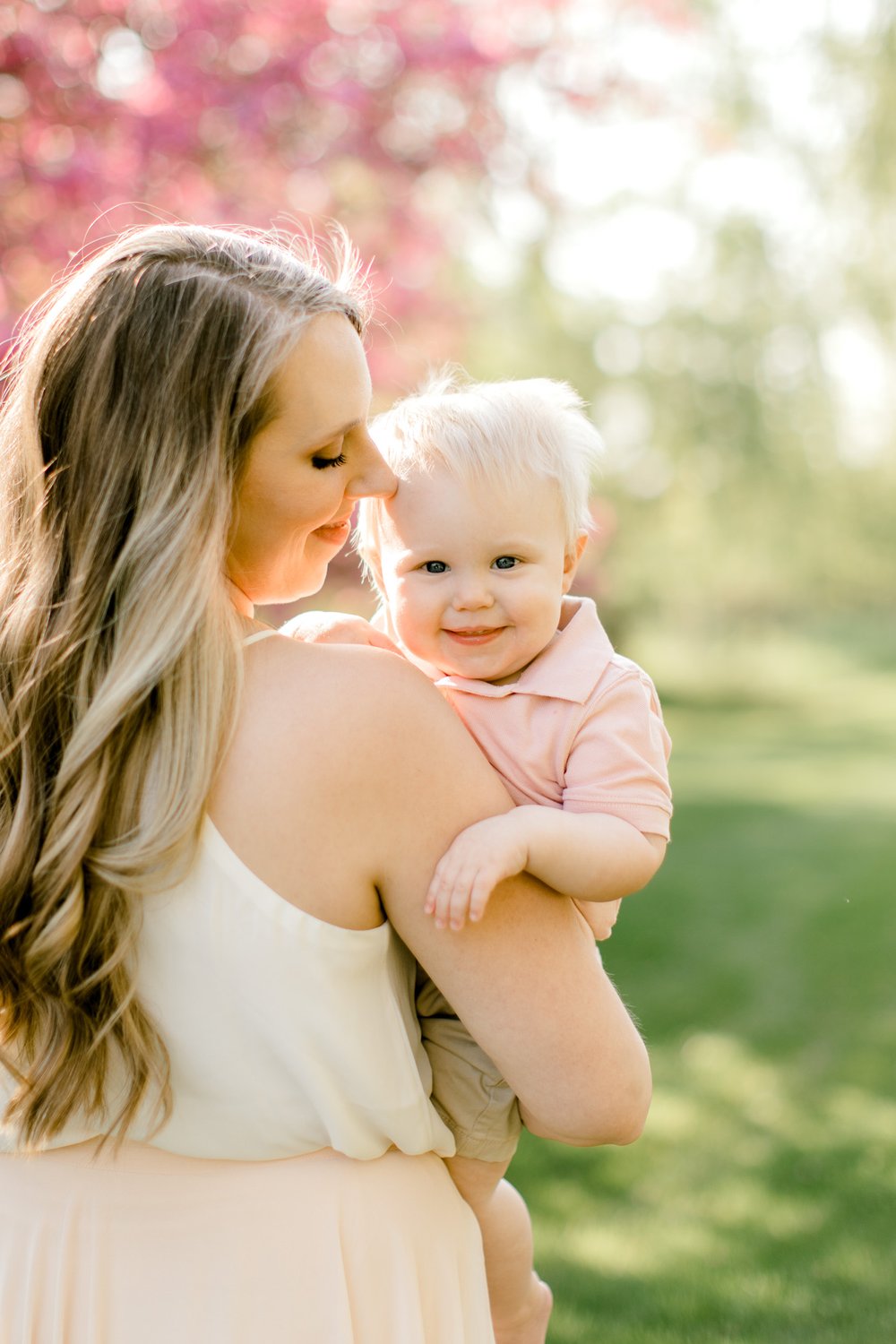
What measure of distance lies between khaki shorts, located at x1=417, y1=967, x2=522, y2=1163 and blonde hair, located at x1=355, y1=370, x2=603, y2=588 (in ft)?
2.13

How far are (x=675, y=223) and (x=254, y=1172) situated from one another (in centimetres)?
1520

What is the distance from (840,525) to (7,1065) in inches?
707

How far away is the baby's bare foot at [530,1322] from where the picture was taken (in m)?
2.07

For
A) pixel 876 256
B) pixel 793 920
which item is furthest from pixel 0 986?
pixel 876 256

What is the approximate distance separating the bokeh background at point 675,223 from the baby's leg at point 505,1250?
3.28 ft

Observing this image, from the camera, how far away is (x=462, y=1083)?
1.64 meters

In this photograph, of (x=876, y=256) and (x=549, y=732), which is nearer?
(x=549, y=732)

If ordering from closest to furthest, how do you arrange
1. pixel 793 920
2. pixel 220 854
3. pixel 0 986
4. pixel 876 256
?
pixel 220 854 < pixel 0 986 < pixel 793 920 < pixel 876 256

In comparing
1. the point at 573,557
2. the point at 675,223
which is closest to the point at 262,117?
the point at 573,557

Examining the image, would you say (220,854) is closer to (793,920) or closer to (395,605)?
(395,605)

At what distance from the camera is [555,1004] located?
4.89 feet

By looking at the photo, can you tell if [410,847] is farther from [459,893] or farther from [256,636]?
[256,636]

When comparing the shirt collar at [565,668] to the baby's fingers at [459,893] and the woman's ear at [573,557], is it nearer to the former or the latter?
the woman's ear at [573,557]

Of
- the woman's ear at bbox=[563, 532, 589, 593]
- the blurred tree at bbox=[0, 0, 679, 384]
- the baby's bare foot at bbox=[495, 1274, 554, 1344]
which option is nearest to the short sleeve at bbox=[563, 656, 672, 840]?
the woman's ear at bbox=[563, 532, 589, 593]
